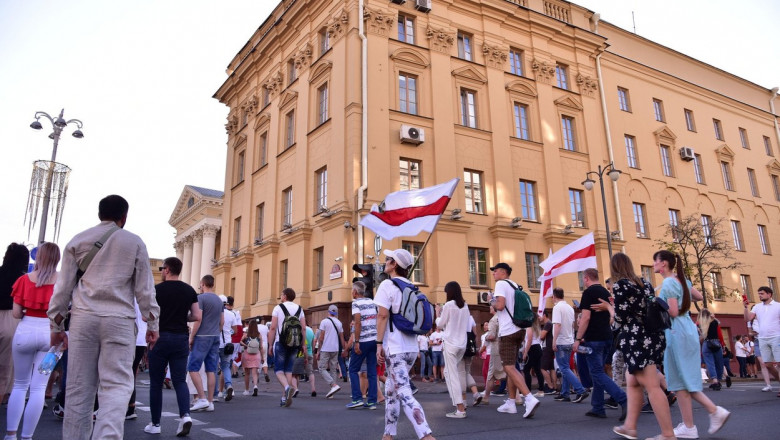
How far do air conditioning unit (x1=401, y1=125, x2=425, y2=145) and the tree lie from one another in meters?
13.4

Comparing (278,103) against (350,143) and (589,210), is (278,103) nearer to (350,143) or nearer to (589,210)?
(350,143)

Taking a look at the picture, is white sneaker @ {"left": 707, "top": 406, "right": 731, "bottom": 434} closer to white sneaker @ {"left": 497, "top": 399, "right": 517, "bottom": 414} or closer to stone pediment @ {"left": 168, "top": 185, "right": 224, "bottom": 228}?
white sneaker @ {"left": 497, "top": 399, "right": 517, "bottom": 414}

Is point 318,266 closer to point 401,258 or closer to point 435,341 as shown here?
point 435,341

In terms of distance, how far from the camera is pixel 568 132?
2620cm

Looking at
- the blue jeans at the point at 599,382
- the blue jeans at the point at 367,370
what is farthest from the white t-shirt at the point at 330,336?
the blue jeans at the point at 599,382

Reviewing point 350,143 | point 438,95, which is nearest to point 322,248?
point 350,143

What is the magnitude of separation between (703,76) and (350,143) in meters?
25.6

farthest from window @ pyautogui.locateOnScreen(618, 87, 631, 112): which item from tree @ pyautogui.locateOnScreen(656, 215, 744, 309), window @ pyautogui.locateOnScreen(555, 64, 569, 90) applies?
tree @ pyautogui.locateOnScreen(656, 215, 744, 309)

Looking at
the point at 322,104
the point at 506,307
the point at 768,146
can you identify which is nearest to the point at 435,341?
the point at 506,307

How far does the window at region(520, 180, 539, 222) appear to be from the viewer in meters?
23.5

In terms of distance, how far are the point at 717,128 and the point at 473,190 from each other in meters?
A: 20.5

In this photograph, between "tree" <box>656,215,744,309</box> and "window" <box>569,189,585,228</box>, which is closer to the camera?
"window" <box>569,189,585,228</box>

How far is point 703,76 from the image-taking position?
Result: 111ft

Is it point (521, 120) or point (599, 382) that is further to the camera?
point (521, 120)
